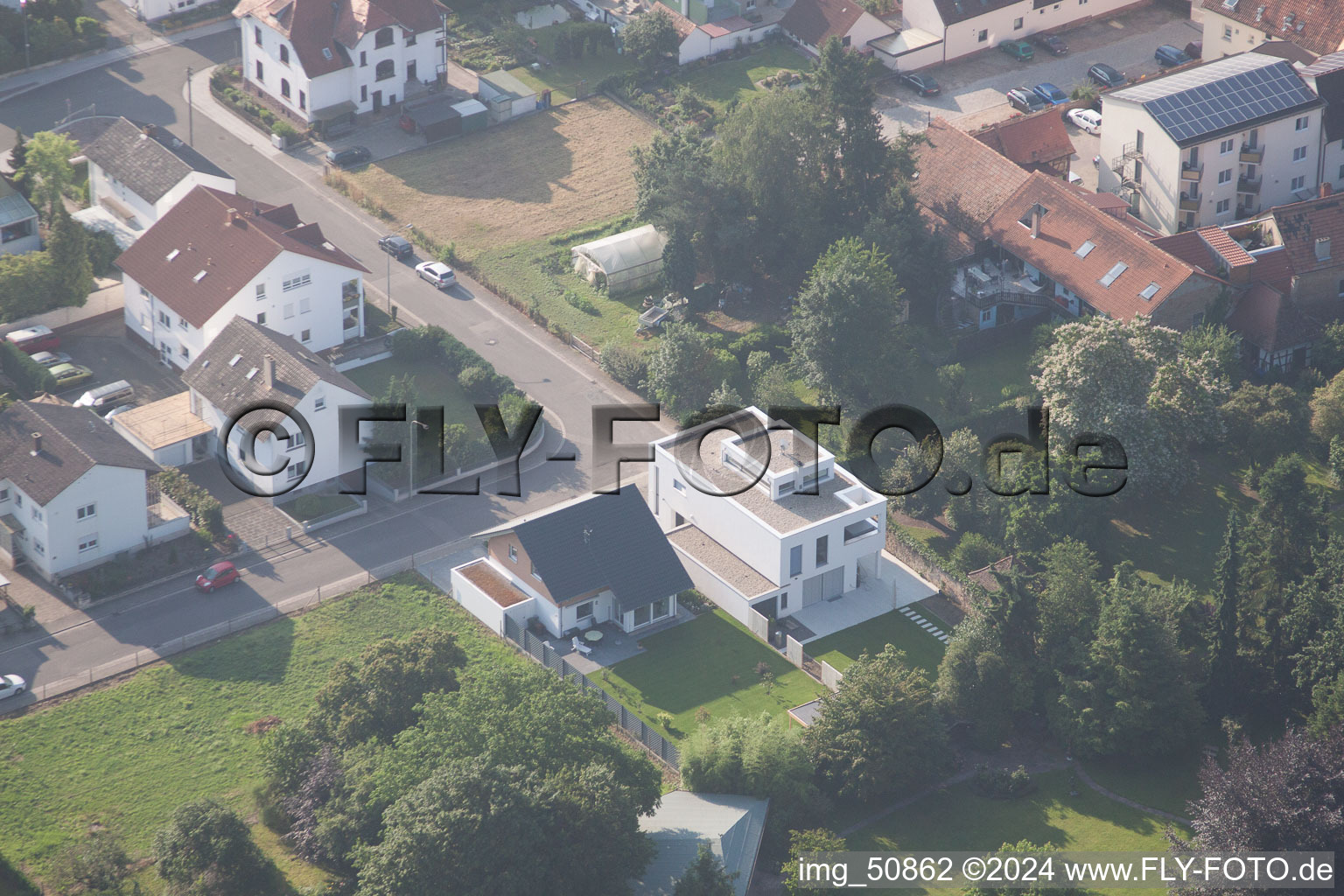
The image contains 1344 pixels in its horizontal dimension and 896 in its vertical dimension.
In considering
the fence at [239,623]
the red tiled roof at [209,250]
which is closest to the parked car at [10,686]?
the fence at [239,623]

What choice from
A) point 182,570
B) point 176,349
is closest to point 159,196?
point 176,349

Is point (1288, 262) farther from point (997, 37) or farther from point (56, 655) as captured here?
point (56, 655)

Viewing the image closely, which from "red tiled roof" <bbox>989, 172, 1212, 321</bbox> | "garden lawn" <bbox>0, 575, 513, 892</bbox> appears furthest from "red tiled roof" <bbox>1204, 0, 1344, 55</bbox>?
"garden lawn" <bbox>0, 575, 513, 892</bbox>

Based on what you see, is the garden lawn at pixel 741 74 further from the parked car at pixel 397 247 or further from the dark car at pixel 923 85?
the parked car at pixel 397 247

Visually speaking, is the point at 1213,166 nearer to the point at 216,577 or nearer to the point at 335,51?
the point at 335,51

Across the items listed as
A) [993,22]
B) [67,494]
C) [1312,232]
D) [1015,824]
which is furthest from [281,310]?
[993,22]

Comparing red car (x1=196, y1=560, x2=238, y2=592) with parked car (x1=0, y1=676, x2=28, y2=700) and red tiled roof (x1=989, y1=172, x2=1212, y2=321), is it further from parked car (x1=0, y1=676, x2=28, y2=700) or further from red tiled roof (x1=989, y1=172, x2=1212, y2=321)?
red tiled roof (x1=989, y1=172, x2=1212, y2=321)
